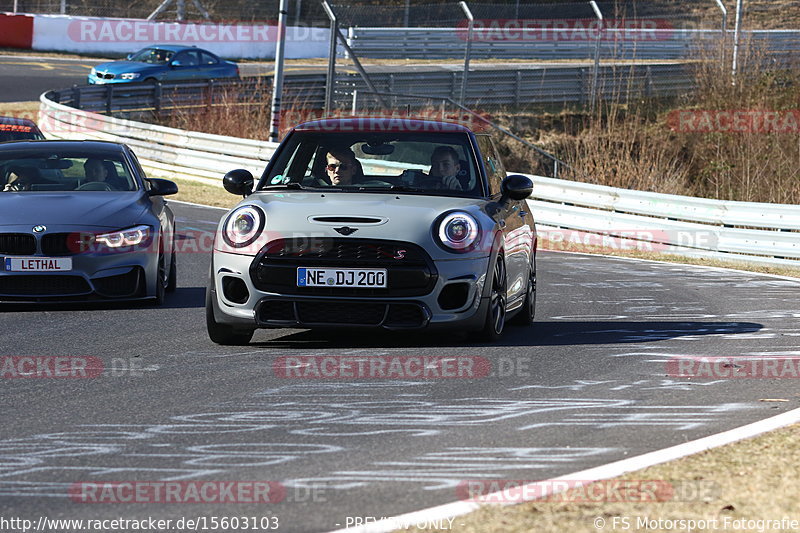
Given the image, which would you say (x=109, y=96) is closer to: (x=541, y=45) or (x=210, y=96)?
(x=210, y=96)

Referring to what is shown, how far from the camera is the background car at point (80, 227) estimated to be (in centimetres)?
1085

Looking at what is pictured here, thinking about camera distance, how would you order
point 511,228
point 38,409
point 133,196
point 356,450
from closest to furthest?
point 356,450 < point 38,409 < point 511,228 < point 133,196

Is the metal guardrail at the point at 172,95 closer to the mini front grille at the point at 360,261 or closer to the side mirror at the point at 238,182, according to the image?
the side mirror at the point at 238,182

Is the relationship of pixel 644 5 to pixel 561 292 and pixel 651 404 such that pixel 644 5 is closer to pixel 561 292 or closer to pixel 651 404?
pixel 561 292

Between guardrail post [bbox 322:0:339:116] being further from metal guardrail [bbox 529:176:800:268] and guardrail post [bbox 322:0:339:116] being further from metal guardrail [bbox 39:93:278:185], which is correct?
metal guardrail [bbox 529:176:800:268]

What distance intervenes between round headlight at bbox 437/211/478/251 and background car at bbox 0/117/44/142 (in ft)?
36.4

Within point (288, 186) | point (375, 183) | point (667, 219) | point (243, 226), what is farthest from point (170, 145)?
point (243, 226)

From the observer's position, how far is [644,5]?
167 feet

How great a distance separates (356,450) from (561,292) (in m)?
7.49

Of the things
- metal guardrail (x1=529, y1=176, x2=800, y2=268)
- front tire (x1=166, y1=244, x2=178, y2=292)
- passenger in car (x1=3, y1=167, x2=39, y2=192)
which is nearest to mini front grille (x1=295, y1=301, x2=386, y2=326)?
front tire (x1=166, y1=244, x2=178, y2=292)

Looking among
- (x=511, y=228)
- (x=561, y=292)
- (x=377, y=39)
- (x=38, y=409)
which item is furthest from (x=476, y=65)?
(x=38, y=409)

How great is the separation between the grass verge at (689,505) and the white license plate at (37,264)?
646cm

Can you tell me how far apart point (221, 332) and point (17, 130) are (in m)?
10.7

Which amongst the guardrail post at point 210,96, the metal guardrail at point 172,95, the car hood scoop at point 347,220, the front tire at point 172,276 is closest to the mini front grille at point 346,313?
the car hood scoop at point 347,220
